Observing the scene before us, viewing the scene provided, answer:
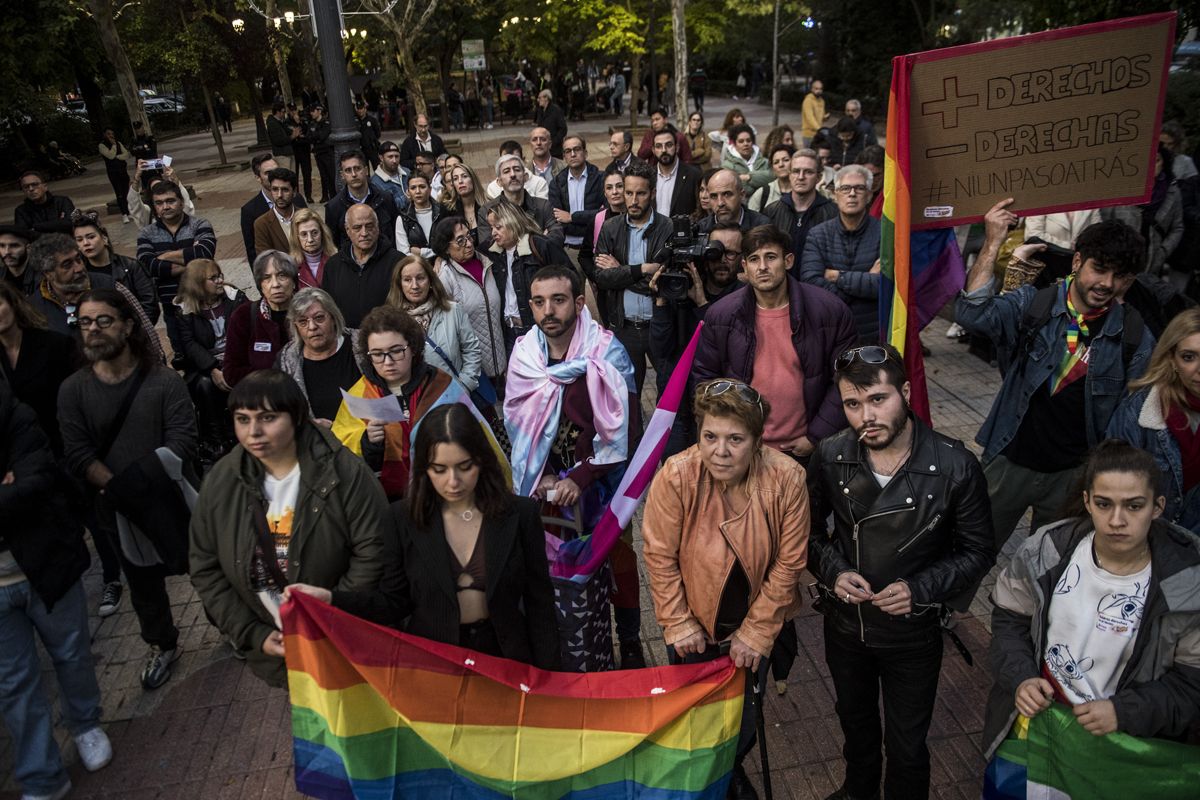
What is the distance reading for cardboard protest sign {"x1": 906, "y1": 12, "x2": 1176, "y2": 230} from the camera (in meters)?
3.83

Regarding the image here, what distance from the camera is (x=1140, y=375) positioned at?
391 cm

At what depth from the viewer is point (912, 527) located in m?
3.19

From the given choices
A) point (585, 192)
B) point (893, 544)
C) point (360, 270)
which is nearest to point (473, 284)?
point (360, 270)

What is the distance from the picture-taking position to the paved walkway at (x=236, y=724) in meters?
3.98

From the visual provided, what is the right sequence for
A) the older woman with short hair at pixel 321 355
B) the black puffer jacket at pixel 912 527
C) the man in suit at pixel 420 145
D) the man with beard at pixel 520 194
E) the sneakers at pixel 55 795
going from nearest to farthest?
the black puffer jacket at pixel 912 527 < the sneakers at pixel 55 795 < the older woman with short hair at pixel 321 355 < the man with beard at pixel 520 194 < the man in suit at pixel 420 145

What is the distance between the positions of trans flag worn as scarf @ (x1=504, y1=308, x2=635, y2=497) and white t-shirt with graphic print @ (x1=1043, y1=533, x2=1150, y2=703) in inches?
78.1

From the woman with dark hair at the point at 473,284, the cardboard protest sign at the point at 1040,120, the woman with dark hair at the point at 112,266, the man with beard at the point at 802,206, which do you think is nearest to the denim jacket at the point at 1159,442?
the cardboard protest sign at the point at 1040,120

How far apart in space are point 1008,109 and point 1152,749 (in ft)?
8.71

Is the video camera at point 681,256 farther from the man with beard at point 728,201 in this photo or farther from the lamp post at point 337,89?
the lamp post at point 337,89

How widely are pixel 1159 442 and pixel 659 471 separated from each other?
210 cm

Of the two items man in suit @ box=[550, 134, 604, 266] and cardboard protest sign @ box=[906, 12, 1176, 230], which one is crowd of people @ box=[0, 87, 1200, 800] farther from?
man in suit @ box=[550, 134, 604, 266]

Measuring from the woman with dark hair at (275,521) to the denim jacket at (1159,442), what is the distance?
3.13 metres

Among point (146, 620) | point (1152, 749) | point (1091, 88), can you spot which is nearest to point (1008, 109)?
point (1091, 88)

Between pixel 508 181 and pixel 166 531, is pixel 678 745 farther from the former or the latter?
pixel 508 181
